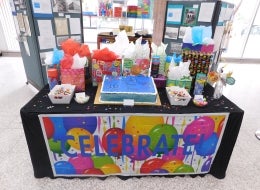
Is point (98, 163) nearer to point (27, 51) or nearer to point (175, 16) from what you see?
point (27, 51)

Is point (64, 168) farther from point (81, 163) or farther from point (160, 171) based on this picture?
point (160, 171)

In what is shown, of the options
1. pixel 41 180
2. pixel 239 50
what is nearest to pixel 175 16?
pixel 41 180

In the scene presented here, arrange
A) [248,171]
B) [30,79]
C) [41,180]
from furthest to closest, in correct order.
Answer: [30,79], [248,171], [41,180]

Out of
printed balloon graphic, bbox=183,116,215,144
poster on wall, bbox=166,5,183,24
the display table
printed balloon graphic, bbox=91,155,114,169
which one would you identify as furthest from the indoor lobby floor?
poster on wall, bbox=166,5,183,24

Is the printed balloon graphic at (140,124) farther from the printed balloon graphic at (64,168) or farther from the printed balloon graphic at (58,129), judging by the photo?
the printed balloon graphic at (64,168)

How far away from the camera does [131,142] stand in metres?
1.25

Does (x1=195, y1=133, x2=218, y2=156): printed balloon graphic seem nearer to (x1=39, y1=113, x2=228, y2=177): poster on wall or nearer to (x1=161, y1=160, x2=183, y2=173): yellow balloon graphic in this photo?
(x1=39, y1=113, x2=228, y2=177): poster on wall

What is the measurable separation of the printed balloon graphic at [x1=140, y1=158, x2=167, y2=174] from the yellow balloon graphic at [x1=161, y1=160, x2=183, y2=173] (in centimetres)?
4

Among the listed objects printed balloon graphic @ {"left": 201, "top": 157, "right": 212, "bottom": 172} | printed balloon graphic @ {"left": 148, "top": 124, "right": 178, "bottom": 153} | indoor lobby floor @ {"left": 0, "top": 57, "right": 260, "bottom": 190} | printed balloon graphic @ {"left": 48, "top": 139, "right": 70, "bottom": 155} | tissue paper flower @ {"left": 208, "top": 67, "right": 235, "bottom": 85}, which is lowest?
indoor lobby floor @ {"left": 0, "top": 57, "right": 260, "bottom": 190}

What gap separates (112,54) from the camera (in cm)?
133

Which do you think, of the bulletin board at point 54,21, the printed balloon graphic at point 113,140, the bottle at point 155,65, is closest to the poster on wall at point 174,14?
the bulletin board at point 54,21

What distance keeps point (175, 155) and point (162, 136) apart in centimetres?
21

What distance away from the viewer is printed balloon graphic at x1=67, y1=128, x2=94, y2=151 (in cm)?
119

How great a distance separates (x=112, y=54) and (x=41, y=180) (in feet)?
3.70
